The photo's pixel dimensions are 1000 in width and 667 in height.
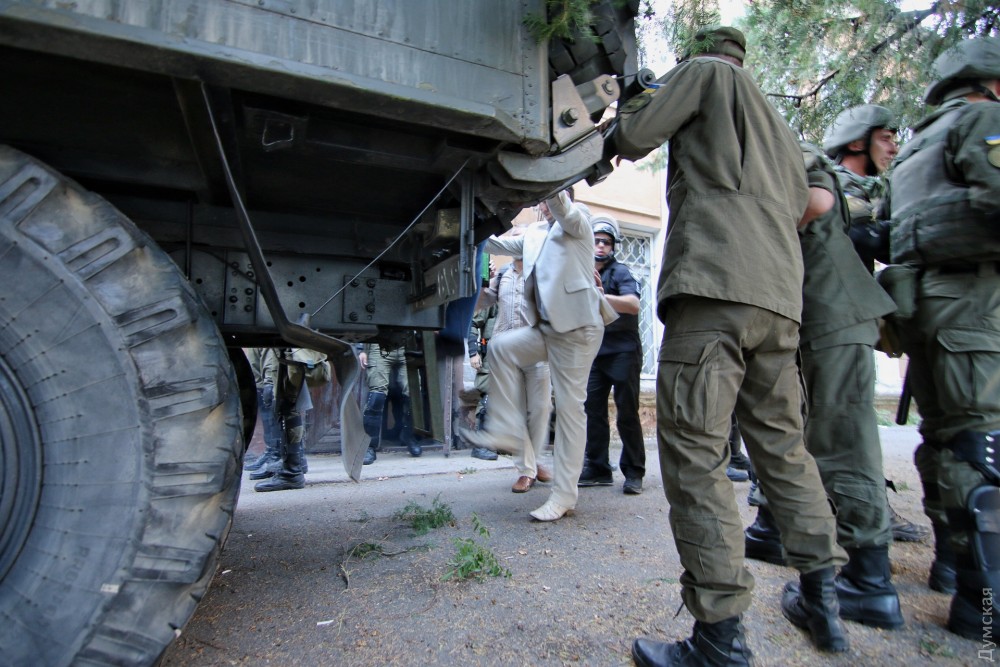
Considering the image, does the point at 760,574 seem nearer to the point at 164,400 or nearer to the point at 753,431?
the point at 753,431

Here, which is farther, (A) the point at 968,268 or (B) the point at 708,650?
(A) the point at 968,268

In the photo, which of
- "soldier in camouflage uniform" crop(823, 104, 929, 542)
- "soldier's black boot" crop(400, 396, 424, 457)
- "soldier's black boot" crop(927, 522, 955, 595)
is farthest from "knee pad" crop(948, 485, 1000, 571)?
"soldier's black boot" crop(400, 396, 424, 457)

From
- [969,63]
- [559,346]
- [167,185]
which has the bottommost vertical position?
[559,346]

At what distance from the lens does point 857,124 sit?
290 centimetres

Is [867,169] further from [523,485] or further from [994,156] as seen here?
[523,485]

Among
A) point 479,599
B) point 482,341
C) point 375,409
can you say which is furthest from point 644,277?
point 479,599

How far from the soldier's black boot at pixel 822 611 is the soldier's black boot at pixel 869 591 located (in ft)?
0.69

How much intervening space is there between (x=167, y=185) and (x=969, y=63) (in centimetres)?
305

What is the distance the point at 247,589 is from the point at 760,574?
6.53ft

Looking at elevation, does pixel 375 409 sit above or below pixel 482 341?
below

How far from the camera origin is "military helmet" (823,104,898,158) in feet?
9.31

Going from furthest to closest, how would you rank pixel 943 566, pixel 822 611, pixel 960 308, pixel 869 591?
pixel 943 566
pixel 960 308
pixel 869 591
pixel 822 611

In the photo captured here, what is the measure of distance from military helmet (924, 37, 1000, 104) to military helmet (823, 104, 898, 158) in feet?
0.96

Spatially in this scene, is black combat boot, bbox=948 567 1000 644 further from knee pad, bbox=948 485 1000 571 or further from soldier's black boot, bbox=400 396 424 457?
soldier's black boot, bbox=400 396 424 457
